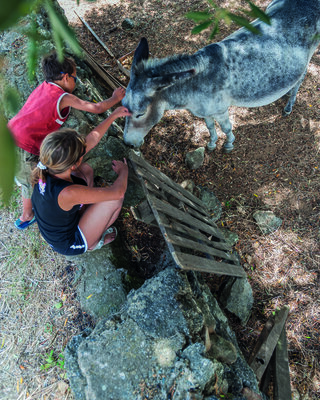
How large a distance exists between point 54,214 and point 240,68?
2.85 metres

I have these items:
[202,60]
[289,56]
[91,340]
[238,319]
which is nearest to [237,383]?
[238,319]

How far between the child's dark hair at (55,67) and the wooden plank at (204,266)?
2231 mm

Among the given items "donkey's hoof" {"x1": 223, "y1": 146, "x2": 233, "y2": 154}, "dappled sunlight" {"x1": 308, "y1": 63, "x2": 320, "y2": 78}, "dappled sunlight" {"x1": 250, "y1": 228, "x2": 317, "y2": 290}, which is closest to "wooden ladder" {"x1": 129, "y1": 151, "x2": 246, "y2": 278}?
"dappled sunlight" {"x1": 250, "y1": 228, "x2": 317, "y2": 290}

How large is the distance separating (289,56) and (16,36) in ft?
13.1

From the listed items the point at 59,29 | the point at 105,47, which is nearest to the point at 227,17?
the point at 59,29

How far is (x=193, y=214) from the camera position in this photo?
3488 mm

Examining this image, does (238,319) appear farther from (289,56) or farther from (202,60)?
(289,56)

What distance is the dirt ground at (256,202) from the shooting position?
3381 mm

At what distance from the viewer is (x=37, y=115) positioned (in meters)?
2.97

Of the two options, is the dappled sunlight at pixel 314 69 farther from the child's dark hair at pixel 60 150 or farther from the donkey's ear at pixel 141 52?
the child's dark hair at pixel 60 150

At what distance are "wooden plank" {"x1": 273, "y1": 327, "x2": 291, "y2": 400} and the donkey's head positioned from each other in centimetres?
318

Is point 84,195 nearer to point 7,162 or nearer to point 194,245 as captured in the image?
point 194,245

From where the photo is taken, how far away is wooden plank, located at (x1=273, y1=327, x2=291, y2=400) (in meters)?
3.04

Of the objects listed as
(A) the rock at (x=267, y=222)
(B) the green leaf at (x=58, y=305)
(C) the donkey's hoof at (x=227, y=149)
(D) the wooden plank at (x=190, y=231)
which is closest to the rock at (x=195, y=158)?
(C) the donkey's hoof at (x=227, y=149)
